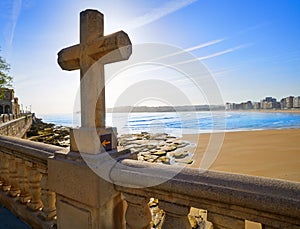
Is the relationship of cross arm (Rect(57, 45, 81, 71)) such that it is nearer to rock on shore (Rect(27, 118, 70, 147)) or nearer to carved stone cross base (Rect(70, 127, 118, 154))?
carved stone cross base (Rect(70, 127, 118, 154))

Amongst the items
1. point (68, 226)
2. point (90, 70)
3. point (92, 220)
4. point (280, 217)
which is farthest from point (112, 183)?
point (280, 217)

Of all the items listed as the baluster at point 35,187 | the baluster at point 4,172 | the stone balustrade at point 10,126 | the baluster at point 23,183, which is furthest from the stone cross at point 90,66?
the stone balustrade at point 10,126

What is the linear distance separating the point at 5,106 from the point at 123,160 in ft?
188

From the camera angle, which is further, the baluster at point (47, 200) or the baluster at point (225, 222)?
the baluster at point (47, 200)

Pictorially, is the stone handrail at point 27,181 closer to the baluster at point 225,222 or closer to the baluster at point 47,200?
the baluster at point 47,200

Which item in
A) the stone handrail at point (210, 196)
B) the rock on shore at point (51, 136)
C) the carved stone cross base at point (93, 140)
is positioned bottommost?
the rock on shore at point (51, 136)

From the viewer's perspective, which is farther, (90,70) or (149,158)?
(149,158)

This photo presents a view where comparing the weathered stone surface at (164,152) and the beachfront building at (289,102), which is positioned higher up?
the beachfront building at (289,102)

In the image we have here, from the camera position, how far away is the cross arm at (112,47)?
5.71ft

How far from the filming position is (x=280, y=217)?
120cm

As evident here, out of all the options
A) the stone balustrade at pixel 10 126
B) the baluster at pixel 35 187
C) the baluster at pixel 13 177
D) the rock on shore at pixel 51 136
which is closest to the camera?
the baluster at pixel 35 187

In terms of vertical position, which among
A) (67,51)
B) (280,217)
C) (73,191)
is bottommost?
(73,191)

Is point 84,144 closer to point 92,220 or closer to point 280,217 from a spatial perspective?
point 92,220

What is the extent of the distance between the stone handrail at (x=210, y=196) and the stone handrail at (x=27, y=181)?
114 cm
